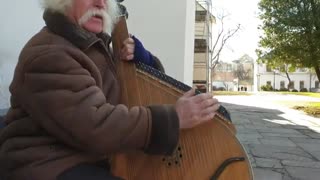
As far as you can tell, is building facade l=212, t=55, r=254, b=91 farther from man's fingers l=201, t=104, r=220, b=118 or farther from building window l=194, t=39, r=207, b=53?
man's fingers l=201, t=104, r=220, b=118

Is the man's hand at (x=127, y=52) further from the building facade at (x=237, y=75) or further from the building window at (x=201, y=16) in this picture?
the building facade at (x=237, y=75)

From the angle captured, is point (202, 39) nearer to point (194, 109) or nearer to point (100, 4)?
point (100, 4)

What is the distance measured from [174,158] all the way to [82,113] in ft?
1.30

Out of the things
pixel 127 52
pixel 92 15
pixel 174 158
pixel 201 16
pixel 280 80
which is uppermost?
pixel 201 16

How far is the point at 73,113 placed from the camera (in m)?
1.47

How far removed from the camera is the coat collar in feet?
5.31

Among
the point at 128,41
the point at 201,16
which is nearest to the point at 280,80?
the point at 201,16

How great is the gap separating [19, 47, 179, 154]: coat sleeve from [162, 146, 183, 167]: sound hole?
0.10 metres

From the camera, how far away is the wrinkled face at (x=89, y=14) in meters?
1.68

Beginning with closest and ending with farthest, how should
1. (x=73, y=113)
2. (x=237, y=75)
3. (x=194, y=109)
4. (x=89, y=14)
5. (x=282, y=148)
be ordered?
(x=73, y=113) → (x=194, y=109) → (x=89, y=14) → (x=282, y=148) → (x=237, y=75)

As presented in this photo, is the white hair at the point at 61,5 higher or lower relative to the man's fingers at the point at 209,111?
higher

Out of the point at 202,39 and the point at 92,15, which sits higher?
the point at 202,39

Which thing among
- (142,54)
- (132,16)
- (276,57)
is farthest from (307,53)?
(142,54)

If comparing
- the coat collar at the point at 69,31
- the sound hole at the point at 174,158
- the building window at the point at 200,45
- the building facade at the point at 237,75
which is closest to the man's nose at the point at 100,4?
the coat collar at the point at 69,31
